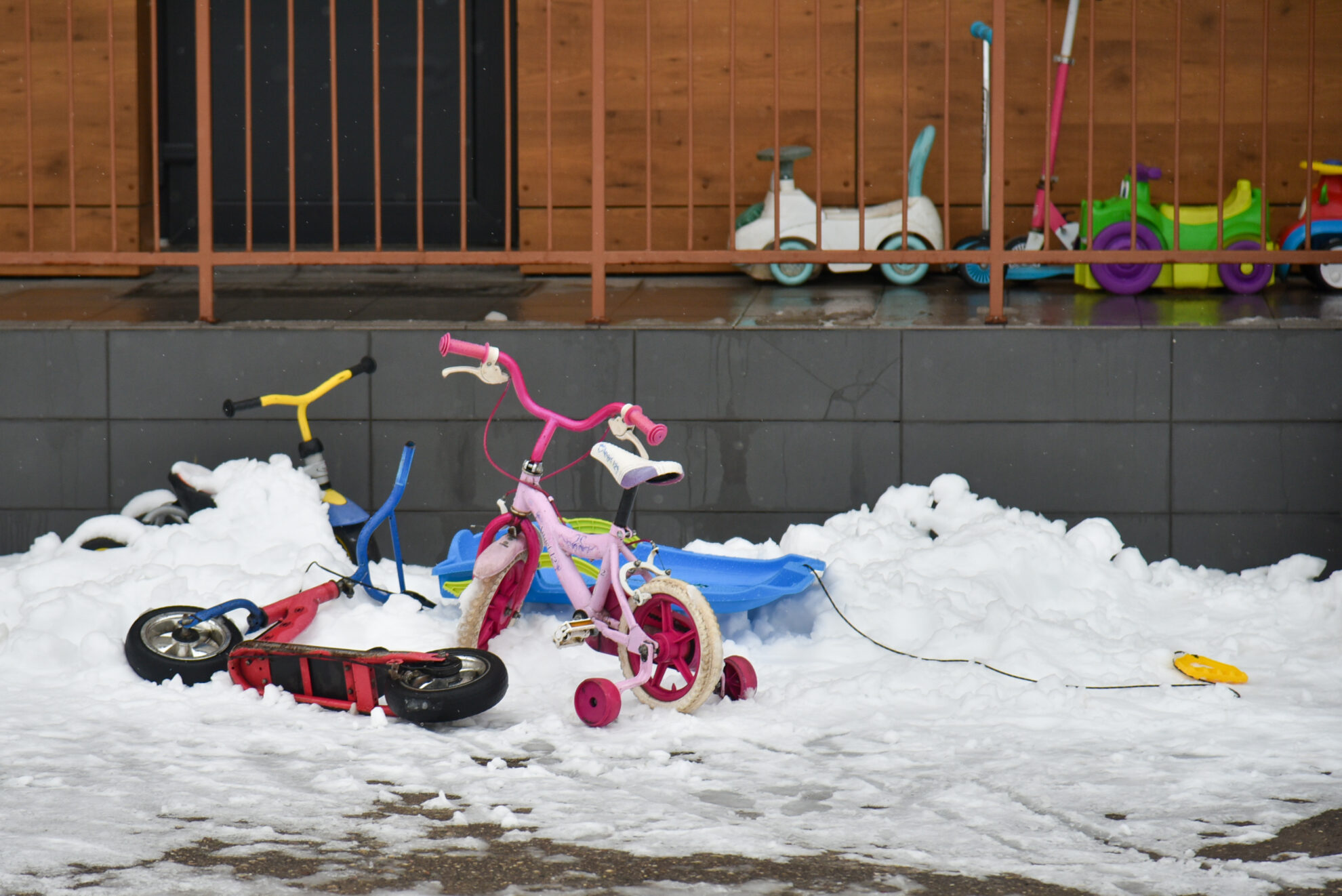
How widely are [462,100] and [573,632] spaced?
3.11m

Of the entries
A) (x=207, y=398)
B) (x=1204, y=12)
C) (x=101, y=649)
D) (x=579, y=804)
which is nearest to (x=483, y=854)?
(x=579, y=804)

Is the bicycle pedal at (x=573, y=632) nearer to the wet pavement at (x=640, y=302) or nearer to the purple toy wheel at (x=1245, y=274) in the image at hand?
the wet pavement at (x=640, y=302)

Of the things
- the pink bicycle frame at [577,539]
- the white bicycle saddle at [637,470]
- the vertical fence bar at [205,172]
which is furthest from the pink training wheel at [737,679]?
the vertical fence bar at [205,172]

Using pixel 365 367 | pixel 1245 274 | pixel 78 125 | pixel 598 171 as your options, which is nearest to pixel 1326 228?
pixel 1245 274

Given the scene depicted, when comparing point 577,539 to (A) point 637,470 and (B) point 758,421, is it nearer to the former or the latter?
(A) point 637,470

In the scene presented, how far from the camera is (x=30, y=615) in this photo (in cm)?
520

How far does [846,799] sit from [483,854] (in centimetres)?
99

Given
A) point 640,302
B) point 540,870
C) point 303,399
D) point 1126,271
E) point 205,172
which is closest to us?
point 540,870

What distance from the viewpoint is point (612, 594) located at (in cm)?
483

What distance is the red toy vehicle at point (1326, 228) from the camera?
7.23 meters

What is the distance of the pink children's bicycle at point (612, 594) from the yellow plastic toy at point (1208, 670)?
4.69 feet

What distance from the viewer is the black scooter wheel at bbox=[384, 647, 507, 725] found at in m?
4.45

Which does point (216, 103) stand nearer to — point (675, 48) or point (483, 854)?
point (675, 48)

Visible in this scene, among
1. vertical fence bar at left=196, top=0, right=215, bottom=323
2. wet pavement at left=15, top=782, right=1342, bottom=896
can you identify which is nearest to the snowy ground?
wet pavement at left=15, top=782, right=1342, bottom=896
